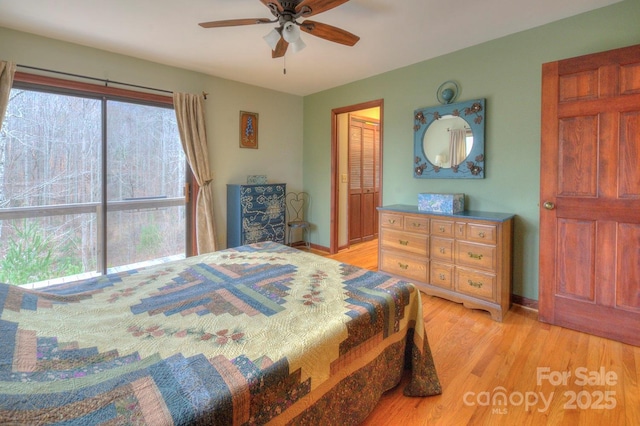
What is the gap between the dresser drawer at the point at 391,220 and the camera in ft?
10.7

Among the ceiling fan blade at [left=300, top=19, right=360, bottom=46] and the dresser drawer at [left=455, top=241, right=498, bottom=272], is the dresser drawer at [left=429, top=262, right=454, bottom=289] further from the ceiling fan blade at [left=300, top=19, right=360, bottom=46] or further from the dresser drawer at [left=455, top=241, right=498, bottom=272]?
the ceiling fan blade at [left=300, top=19, right=360, bottom=46]

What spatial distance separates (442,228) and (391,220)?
1.89 ft

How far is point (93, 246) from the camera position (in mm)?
3234

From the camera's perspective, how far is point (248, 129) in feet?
14.1

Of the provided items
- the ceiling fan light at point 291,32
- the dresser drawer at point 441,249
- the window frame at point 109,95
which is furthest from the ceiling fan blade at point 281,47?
the dresser drawer at point 441,249

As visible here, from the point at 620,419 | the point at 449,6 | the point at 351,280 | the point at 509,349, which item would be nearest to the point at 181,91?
the point at 449,6

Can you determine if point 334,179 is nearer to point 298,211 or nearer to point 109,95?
Answer: point 298,211

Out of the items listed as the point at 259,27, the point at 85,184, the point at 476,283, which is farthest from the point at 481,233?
the point at 85,184

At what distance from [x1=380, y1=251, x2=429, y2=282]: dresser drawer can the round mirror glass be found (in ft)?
3.53

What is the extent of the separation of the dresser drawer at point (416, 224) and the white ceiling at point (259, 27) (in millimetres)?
1695

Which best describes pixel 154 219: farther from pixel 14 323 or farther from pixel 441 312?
pixel 441 312

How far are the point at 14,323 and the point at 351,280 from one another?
1481 millimetres

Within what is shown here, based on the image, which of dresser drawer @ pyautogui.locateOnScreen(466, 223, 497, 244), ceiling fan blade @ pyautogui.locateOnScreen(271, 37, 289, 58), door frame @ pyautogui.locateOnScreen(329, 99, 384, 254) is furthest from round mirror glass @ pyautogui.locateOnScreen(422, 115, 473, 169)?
ceiling fan blade @ pyautogui.locateOnScreen(271, 37, 289, 58)

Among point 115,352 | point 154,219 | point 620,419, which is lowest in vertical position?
point 620,419
